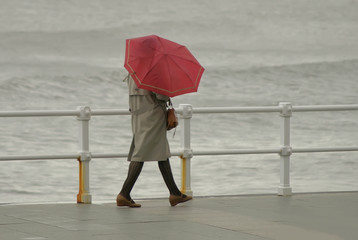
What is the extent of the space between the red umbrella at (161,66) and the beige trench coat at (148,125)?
0.21 m

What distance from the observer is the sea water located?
30188 mm

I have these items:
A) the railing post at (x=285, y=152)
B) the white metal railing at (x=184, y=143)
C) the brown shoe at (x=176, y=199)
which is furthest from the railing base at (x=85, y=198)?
the railing post at (x=285, y=152)

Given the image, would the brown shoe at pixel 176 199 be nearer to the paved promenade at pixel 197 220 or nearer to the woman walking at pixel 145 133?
the paved promenade at pixel 197 220

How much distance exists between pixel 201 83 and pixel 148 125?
68.1 metres

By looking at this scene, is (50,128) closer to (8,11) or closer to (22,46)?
(22,46)

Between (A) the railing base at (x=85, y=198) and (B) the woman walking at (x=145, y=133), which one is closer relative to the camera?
(B) the woman walking at (x=145, y=133)

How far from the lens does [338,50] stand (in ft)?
326

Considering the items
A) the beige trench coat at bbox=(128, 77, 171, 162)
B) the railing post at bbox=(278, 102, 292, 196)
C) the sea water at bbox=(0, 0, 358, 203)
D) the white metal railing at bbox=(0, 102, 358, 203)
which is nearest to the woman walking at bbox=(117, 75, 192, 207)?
the beige trench coat at bbox=(128, 77, 171, 162)

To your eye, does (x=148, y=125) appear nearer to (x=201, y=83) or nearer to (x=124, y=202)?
(x=124, y=202)

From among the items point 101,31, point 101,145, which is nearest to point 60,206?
point 101,145

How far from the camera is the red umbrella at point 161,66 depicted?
9.94 metres

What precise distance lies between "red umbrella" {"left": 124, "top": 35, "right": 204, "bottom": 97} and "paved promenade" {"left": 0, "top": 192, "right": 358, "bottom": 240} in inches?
49.3

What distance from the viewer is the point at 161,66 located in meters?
9.99

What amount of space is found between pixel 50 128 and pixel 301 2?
71474mm
